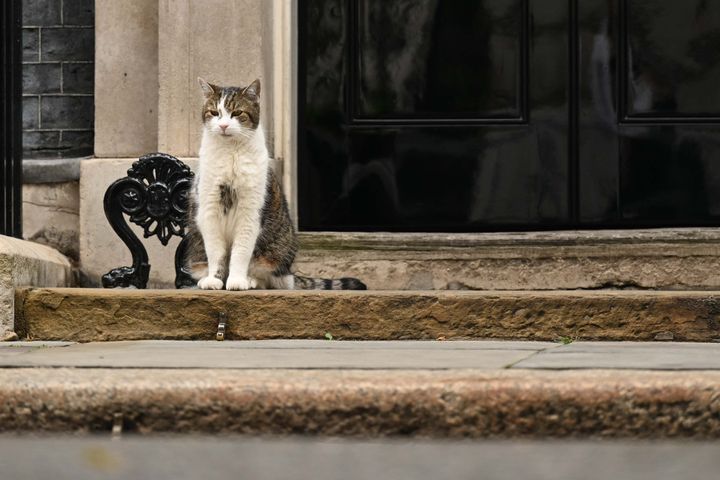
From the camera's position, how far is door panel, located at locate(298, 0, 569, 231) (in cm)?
586

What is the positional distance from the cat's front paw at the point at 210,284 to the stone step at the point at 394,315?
34 centimetres

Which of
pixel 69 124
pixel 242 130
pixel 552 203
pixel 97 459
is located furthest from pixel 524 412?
pixel 69 124

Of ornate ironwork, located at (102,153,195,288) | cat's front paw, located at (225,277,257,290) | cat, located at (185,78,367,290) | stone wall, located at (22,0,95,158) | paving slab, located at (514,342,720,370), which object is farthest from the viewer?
stone wall, located at (22,0,95,158)

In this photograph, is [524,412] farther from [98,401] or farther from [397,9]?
[397,9]

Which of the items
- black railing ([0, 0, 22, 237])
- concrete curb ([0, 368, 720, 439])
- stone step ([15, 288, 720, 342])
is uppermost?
black railing ([0, 0, 22, 237])

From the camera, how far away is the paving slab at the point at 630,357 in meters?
3.28

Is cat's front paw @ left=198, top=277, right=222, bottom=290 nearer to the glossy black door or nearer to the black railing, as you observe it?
the black railing

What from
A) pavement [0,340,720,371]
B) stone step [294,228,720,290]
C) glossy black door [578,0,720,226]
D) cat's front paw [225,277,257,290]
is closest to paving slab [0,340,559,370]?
pavement [0,340,720,371]

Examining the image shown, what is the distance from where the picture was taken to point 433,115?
232 inches

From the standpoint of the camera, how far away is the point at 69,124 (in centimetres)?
606

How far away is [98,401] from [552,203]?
316 centimetres

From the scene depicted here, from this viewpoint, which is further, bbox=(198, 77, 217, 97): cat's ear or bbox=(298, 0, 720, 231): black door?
bbox=(298, 0, 720, 231): black door

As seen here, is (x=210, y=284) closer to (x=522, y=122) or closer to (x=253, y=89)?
(x=253, y=89)

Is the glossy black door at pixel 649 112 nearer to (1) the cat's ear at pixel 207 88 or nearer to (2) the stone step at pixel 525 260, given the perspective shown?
(2) the stone step at pixel 525 260
